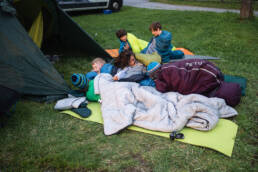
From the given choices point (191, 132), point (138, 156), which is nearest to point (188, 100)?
point (191, 132)

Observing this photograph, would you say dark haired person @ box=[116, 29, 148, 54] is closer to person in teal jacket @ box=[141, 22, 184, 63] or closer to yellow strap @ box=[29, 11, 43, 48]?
person in teal jacket @ box=[141, 22, 184, 63]

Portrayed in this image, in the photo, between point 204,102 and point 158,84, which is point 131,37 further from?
point 204,102

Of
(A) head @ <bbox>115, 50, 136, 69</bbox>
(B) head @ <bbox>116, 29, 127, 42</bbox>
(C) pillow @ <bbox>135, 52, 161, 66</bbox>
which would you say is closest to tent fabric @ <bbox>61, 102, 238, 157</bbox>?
(A) head @ <bbox>115, 50, 136, 69</bbox>

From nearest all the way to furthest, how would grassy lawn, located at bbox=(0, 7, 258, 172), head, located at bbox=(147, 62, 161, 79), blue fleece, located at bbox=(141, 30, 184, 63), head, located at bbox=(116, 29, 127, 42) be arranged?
grassy lawn, located at bbox=(0, 7, 258, 172) < head, located at bbox=(147, 62, 161, 79) < blue fleece, located at bbox=(141, 30, 184, 63) < head, located at bbox=(116, 29, 127, 42)

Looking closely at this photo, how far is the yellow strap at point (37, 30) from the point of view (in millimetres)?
4992

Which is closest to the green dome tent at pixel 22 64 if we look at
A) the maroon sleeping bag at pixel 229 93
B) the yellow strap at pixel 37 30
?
the yellow strap at pixel 37 30

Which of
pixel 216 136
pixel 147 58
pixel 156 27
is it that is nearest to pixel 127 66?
pixel 147 58

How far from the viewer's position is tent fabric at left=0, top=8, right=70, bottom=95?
3272mm

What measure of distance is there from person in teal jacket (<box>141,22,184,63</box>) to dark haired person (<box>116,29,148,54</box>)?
24cm

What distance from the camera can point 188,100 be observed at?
3045mm

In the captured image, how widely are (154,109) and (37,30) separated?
11.1 feet

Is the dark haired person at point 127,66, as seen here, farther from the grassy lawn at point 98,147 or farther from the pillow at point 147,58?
the grassy lawn at point 98,147

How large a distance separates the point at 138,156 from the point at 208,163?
71 centimetres

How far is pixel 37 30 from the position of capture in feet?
16.4
